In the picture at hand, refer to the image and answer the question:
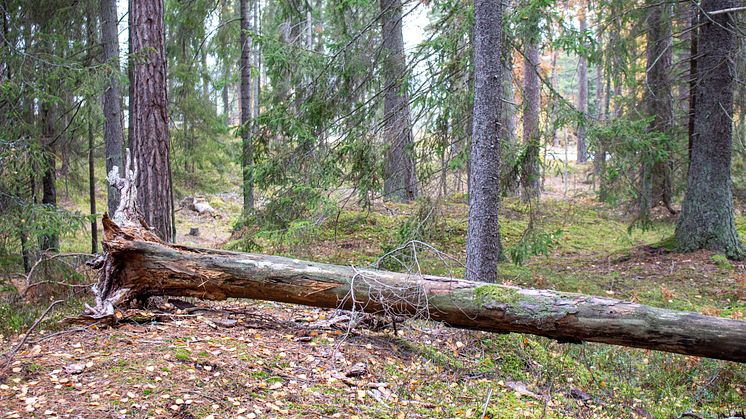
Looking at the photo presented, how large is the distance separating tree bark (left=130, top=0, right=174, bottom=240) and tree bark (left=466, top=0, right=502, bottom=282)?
3.84 metres

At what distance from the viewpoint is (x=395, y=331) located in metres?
6.00

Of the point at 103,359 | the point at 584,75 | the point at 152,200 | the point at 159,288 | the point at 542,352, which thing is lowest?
the point at 542,352

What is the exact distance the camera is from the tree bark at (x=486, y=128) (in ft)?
23.3

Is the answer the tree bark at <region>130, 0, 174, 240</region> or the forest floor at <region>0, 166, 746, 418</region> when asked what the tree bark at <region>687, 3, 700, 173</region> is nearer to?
the forest floor at <region>0, 166, 746, 418</region>

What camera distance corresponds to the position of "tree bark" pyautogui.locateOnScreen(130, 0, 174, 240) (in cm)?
697

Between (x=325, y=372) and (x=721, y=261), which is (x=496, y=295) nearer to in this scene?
(x=325, y=372)

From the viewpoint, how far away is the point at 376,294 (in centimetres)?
571

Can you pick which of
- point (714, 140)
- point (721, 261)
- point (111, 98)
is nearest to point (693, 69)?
point (714, 140)

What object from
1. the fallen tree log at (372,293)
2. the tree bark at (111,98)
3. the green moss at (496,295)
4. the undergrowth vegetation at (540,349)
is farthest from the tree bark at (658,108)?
the tree bark at (111,98)

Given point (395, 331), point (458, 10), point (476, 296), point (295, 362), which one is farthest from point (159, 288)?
point (458, 10)

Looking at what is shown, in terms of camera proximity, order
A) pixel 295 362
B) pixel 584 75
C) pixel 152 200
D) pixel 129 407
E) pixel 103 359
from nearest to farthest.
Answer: pixel 129 407
pixel 103 359
pixel 295 362
pixel 152 200
pixel 584 75

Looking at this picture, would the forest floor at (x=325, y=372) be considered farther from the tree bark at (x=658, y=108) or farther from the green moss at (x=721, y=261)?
the tree bark at (x=658, y=108)

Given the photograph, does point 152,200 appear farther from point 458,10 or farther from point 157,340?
point 458,10

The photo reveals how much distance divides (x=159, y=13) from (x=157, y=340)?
423 cm
